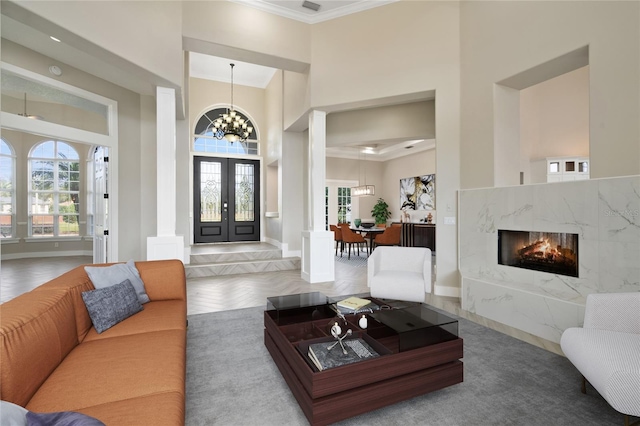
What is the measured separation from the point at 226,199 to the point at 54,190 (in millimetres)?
4756

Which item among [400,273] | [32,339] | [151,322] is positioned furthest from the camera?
[400,273]

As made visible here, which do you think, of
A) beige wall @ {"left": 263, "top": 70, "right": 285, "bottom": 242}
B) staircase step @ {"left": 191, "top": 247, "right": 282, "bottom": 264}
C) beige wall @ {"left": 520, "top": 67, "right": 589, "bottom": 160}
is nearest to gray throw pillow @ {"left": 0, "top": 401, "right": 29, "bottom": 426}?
staircase step @ {"left": 191, "top": 247, "right": 282, "bottom": 264}

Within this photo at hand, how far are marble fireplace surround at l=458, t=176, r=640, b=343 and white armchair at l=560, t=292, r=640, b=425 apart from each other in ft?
2.04

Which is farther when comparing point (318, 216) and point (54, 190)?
point (54, 190)

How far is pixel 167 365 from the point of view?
5.47ft

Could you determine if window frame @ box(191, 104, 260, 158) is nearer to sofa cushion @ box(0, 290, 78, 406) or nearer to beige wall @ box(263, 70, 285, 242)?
beige wall @ box(263, 70, 285, 242)

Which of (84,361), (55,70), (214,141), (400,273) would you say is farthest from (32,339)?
(214,141)

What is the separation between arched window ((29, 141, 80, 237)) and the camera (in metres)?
8.20

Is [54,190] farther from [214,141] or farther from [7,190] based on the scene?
[214,141]

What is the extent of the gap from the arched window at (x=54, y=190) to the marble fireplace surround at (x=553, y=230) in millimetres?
10096

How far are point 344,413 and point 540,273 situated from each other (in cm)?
281

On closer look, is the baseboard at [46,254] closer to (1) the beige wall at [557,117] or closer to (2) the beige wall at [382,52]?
(2) the beige wall at [382,52]

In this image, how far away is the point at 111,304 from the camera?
2.28 meters

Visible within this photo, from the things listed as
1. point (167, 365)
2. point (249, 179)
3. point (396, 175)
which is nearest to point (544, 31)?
point (167, 365)
